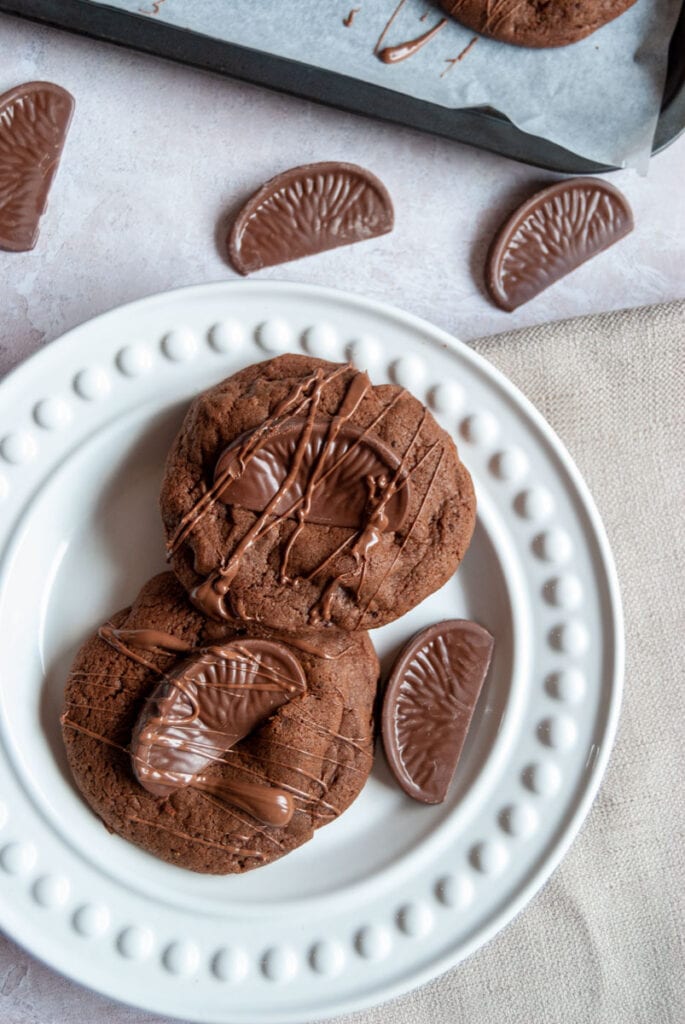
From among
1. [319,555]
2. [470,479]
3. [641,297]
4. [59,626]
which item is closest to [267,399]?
[319,555]

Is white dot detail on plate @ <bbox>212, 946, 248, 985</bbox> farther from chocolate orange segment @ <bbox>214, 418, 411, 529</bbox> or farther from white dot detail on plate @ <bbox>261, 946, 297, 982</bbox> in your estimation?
chocolate orange segment @ <bbox>214, 418, 411, 529</bbox>

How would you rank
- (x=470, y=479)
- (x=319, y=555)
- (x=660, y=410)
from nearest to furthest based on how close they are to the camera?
(x=319, y=555) → (x=470, y=479) → (x=660, y=410)

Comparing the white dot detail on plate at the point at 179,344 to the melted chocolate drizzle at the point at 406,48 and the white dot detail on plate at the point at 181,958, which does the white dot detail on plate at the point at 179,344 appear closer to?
the melted chocolate drizzle at the point at 406,48

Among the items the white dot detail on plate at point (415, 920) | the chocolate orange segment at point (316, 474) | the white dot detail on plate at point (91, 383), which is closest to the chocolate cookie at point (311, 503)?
the chocolate orange segment at point (316, 474)

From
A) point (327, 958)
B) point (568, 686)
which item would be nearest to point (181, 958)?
point (327, 958)

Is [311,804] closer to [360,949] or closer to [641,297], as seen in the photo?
[360,949]

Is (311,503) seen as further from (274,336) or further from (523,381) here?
(523,381)
